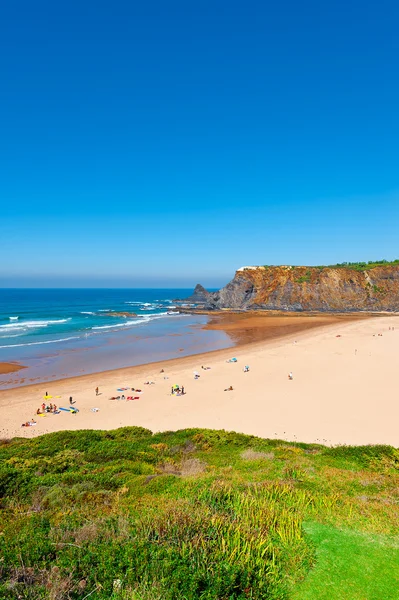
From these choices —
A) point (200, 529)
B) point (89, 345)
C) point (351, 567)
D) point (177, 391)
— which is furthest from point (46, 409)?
point (89, 345)

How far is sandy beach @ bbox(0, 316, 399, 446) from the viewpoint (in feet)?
55.9

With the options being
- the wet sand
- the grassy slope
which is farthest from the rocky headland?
the grassy slope

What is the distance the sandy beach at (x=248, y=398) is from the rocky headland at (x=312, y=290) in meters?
49.8

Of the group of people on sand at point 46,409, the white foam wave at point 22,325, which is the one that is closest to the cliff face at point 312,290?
the white foam wave at point 22,325

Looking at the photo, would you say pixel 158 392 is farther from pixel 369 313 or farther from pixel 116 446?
pixel 369 313

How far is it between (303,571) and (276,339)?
42050 mm

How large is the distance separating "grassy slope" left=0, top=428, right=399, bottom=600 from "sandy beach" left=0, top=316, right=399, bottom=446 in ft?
20.9

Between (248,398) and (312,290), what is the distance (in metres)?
69.6

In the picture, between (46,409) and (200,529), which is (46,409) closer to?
(46,409)

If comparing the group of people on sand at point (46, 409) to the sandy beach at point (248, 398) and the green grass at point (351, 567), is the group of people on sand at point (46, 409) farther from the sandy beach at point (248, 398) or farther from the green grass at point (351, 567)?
the green grass at point (351, 567)

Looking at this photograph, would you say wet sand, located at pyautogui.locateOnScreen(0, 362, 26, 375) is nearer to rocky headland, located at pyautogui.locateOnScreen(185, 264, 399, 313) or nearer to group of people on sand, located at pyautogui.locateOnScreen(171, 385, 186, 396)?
group of people on sand, located at pyautogui.locateOnScreen(171, 385, 186, 396)

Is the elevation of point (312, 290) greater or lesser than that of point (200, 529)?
greater

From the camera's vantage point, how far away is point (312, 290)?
8588cm

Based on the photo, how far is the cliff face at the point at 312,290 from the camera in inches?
3307
